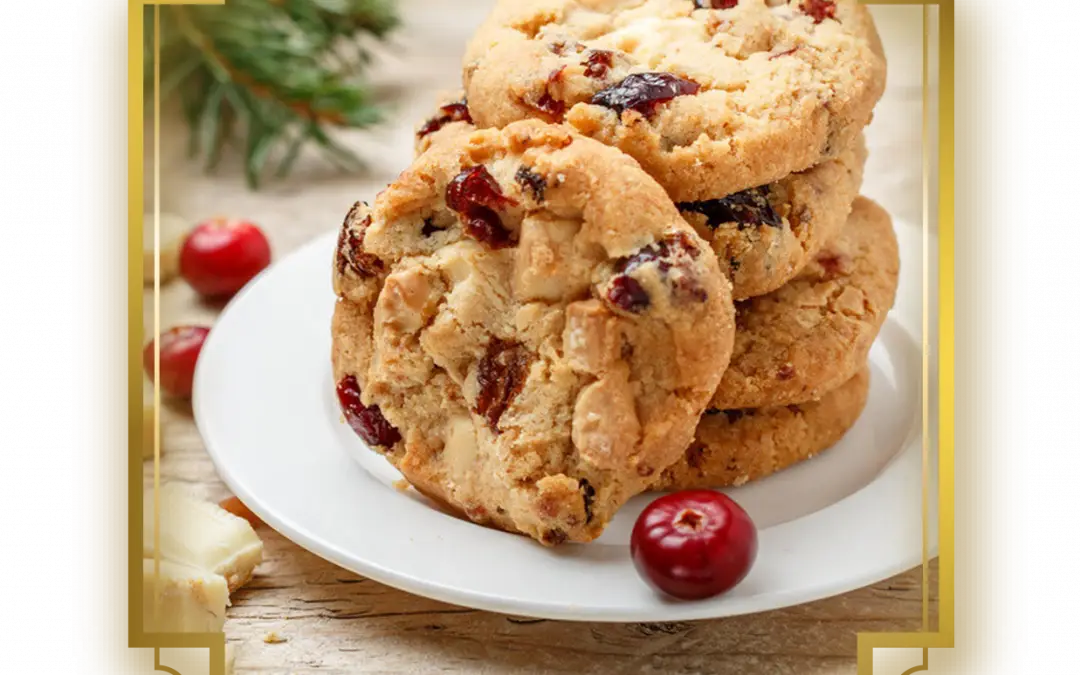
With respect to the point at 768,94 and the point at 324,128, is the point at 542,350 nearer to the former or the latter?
the point at 768,94

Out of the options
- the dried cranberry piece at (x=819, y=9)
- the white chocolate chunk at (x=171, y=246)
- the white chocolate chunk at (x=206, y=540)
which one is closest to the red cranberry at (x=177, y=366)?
the white chocolate chunk at (x=171, y=246)

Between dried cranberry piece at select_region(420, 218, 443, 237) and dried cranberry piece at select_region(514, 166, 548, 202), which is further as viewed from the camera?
dried cranberry piece at select_region(420, 218, 443, 237)

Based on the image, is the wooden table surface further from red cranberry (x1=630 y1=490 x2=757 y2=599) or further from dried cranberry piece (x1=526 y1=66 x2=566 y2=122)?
dried cranberry piece (x1=526 y1=66 x2=566 y2=122)

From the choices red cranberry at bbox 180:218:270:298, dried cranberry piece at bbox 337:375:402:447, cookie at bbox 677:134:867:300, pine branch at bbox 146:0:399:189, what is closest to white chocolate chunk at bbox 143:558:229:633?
dried cranberry piece at bbox 337:375:402:447

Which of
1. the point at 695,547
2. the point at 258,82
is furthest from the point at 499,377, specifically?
the point at 258,82

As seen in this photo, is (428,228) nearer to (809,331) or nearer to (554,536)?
(554,536)

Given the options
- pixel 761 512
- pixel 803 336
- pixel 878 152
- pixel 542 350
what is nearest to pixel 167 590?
pixel 542 350
